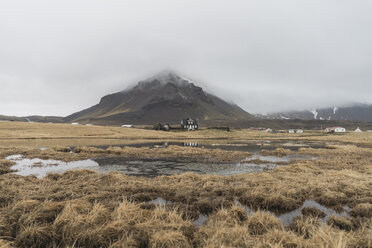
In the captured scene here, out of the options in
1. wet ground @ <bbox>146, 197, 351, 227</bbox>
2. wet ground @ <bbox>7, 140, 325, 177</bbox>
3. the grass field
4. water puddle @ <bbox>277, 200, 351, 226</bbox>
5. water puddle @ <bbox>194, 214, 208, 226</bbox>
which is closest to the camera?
the grass field

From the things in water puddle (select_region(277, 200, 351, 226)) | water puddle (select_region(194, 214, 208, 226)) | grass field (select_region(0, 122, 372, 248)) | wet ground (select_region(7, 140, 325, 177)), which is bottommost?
wet ground (select_region(7, 140, 325, 177))

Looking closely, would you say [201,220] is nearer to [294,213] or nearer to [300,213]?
[294,213]

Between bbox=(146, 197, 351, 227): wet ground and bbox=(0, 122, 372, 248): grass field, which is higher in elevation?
bbox=(0, 122, 372, 248): grass field

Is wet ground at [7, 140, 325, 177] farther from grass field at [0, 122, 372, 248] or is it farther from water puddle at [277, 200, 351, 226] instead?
water puddle at [277, 200, 351, 226]

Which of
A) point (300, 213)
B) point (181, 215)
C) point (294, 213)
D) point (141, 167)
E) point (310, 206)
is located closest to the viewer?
point (181, 215)

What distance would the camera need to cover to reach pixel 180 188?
13.4 metres

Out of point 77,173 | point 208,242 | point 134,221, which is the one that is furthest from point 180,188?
point 77,173

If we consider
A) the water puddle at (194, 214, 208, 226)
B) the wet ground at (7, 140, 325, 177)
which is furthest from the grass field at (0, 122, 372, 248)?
the wet ground at (7, 140, 325, 177)

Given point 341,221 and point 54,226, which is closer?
point 54,226

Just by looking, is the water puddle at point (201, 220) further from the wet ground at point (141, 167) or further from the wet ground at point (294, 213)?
the wet ground at point (141, 167)

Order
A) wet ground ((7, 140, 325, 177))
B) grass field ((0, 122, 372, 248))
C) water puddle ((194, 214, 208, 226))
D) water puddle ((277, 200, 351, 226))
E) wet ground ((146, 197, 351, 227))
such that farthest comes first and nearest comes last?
1. wet ground ((7, 140, 325, 177))
2. water puddle ((277, 200, 351, 226))
3. wet ground ((146, 197, 351, 227))
4. water puddle ((194, 214, 208, 226))
5. grass field ((0, 122, 372, 248))

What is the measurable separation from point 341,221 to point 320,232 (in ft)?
8.62

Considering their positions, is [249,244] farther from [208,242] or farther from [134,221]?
[134,221]

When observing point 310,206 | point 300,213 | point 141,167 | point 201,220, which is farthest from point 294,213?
point 141,167
